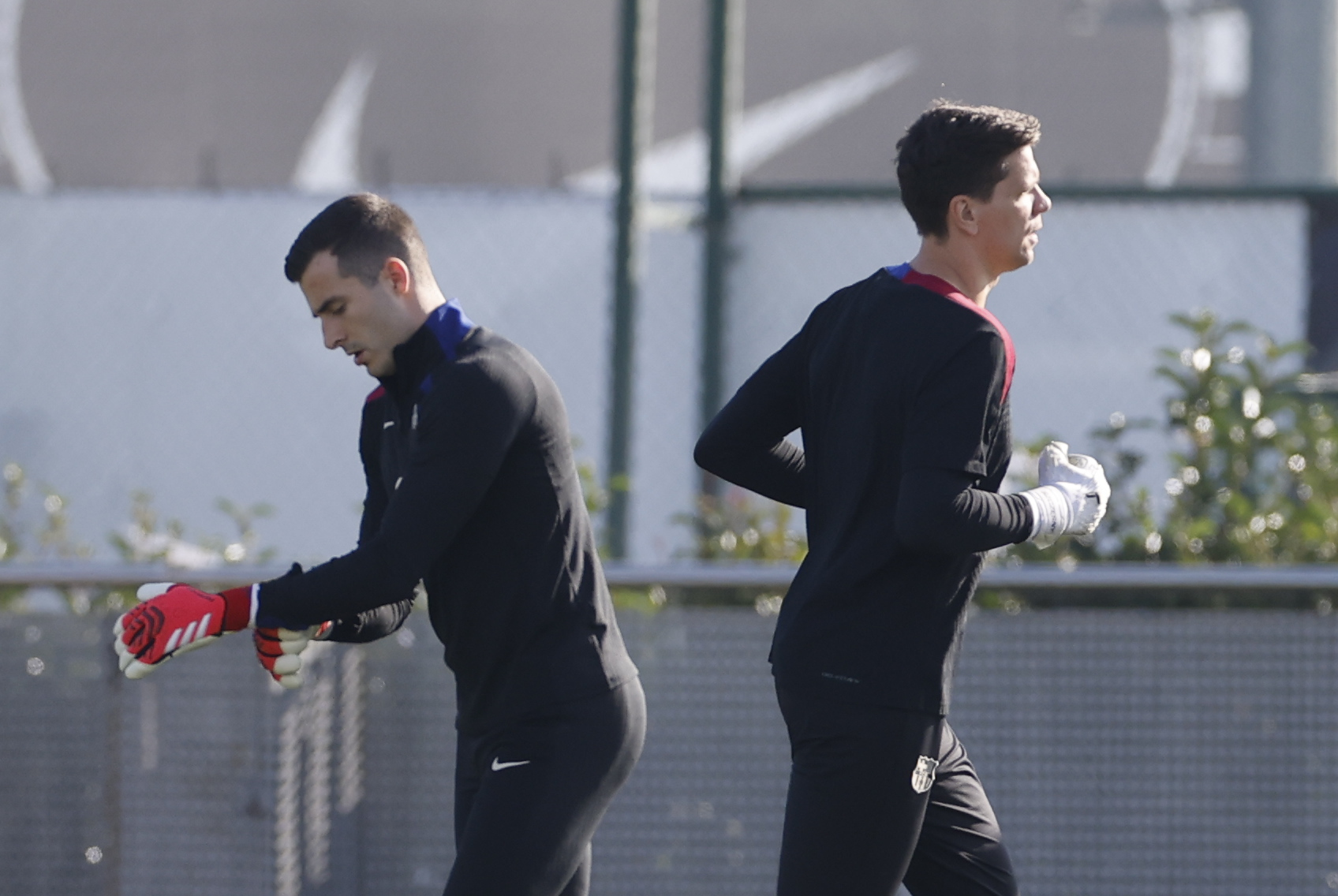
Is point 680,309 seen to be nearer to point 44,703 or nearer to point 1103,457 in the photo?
point 1103,457

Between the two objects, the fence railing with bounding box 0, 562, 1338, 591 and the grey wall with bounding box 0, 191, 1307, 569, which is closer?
the fence railing with bounding box 0, 562, 1338, 591

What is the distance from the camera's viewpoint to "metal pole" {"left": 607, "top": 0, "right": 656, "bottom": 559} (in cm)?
549

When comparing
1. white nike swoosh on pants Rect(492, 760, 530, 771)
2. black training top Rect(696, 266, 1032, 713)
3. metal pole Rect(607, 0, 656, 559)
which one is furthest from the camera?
metal pole Rect(607, 0, 656, 559)

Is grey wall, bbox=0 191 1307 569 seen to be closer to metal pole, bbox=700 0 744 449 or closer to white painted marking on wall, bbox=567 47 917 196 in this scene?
metal pole, bbox=700 0 744 449

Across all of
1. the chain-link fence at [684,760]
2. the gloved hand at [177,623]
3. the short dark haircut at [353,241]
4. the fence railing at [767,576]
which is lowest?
the chain-link fence at [684,760]

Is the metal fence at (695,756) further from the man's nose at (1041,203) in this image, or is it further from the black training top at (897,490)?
the man's nose at (1041,203)

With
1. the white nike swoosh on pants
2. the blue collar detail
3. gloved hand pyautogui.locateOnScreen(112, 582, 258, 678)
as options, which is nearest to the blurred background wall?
the blue collar detail

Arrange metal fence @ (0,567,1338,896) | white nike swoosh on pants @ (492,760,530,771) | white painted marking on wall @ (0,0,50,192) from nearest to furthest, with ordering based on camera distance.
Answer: white nike swoosh on pants @ (492,760,530,771) < metal fence @ (0,567,1338,896) < white painted marking on wall @ (0,0,50,192)

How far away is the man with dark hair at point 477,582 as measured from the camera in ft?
9.09

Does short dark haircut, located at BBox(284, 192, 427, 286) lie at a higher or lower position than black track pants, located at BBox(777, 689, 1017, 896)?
higher

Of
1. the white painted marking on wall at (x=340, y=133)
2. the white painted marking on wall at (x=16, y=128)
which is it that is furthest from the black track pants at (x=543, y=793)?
the white painted marking on wall at (x=16, y=128)

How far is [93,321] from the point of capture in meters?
6.29

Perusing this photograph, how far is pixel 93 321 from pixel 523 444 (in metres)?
3.98

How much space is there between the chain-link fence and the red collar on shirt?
1.93 metres
